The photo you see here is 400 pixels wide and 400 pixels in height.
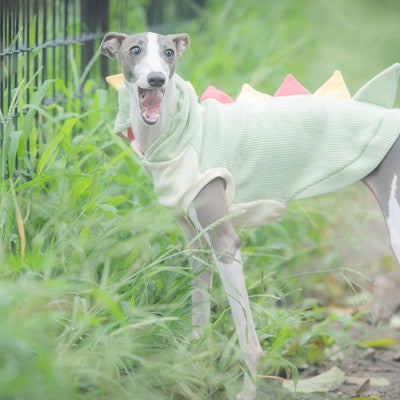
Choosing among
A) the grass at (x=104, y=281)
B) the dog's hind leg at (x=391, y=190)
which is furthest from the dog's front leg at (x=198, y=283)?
the dog's hind leg at (x=391, y=190)

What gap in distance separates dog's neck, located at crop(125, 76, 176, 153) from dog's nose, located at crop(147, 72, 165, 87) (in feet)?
0.49

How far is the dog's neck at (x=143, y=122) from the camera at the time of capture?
10.7ft

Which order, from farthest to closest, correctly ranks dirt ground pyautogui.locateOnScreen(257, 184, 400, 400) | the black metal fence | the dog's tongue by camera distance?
1. the black metal fence
2. dirt ground pyautogui.locateOnScreen(257, 184, 400, 400)
3. the dog's tongue

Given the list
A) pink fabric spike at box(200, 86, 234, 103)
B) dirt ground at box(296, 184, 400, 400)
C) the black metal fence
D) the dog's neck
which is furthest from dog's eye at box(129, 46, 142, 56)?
dirt ground at box(296, 184, 400, 400)

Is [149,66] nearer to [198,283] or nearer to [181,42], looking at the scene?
[181,42]

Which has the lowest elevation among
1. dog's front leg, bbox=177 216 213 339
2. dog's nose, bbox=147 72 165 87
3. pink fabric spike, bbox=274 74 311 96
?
dog's front leg, bbox=177 216 213 339

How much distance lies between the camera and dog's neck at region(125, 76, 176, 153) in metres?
3.25

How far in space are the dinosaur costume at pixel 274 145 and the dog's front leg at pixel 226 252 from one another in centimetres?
6

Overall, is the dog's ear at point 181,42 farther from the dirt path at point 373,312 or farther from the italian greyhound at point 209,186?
the dirt path at point 373,312

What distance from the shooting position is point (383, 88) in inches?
132

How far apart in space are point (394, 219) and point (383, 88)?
1.68ft

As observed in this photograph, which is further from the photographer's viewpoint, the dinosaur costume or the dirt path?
the dirt path

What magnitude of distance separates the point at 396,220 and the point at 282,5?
606 cm

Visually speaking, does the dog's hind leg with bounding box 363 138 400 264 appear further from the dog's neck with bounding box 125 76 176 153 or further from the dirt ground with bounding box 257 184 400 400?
the dog's neck with bounding box 125 76 176 153
